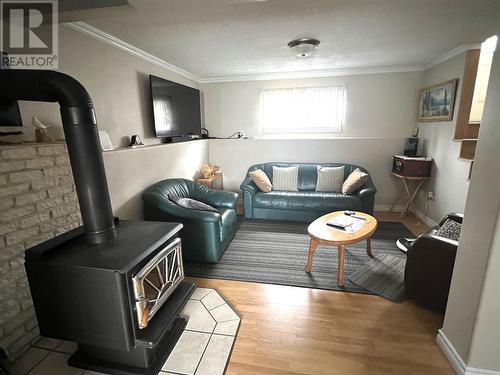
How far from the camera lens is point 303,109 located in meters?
4.59

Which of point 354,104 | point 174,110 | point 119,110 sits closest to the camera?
point 119,110

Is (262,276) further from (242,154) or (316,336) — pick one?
(242,154)

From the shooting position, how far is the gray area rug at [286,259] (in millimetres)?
2443

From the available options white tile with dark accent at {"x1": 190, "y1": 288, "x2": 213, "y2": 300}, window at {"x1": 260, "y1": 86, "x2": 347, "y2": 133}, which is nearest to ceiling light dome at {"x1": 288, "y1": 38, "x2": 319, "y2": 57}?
window at {"x1": 260, "y1": 86, "x2": 347, "y2": 133}

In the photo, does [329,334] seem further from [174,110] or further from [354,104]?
[354,104]

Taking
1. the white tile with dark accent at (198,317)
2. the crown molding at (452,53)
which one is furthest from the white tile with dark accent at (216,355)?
the crown molding at (452,53)

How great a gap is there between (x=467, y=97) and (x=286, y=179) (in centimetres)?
254

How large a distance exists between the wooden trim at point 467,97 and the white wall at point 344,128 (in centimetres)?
104

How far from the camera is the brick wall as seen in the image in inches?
60.1

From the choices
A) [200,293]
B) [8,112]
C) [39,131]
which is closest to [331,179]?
[200,293]

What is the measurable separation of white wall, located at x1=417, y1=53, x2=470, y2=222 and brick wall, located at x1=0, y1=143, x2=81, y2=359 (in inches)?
162

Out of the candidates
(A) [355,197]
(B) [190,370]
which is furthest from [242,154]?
(B) [190,370]

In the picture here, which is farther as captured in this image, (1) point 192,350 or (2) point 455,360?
(1) point 192,350

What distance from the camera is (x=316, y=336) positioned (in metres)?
1.77
